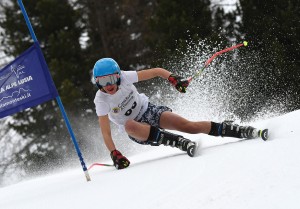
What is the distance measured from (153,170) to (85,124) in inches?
516

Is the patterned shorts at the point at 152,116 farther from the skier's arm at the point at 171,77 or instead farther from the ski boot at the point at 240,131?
the ski boot at the point at 240,131

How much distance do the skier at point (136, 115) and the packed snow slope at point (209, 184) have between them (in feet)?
1.20

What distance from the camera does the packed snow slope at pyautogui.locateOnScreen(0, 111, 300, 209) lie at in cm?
233

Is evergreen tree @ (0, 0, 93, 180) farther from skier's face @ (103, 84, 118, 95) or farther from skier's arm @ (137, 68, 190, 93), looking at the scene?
skier's face @ (103, 84, 118, 95)

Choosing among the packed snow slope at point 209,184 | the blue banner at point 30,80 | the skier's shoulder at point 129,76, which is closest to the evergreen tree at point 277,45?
the skier's shoulder at point 129,76

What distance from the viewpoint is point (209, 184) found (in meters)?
2.65

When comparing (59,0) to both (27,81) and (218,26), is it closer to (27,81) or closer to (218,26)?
(218,26)

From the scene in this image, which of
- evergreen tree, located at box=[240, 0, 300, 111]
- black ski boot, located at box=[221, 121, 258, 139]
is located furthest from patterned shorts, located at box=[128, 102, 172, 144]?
evergreen tree, located at box=[240, 0, 300, 111]

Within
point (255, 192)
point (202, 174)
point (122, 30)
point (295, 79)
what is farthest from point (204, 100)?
point (122, 30)

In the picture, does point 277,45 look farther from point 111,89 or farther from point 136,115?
point 111,89

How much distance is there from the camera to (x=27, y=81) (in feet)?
14.8

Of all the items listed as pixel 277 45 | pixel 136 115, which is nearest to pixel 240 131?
pixel 136 115

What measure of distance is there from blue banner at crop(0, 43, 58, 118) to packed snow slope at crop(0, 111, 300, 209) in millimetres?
948

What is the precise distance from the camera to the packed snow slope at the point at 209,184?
2.33m
